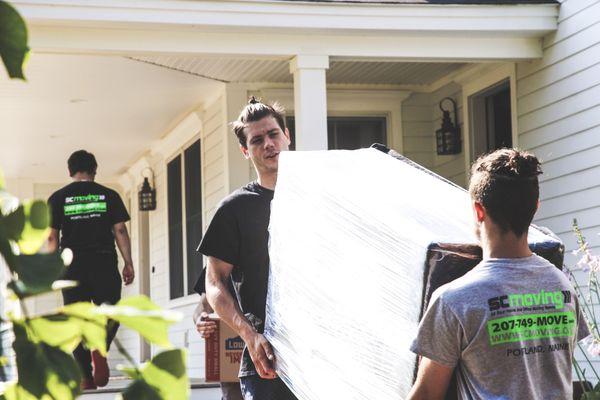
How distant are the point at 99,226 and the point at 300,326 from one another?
199 inches

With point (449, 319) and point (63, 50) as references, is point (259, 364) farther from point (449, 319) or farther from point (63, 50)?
point (63, 50)

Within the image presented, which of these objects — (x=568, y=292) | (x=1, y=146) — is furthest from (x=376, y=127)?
(x=568, y=292)

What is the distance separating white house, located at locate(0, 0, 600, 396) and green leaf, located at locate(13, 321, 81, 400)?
22.7 ft

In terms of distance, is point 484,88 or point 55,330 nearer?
point 55,330

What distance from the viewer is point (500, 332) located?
2.19 m

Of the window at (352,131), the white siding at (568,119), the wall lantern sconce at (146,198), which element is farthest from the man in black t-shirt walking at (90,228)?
the wall lantern sconce at (146,198)

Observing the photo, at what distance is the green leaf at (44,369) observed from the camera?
455mm

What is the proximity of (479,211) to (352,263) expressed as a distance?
41 centimetres

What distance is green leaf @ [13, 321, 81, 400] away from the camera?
0.45m

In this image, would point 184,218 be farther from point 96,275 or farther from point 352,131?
point 96,275

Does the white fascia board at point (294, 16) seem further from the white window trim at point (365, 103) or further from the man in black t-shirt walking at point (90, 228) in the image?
the white window trim at point (365, 103)

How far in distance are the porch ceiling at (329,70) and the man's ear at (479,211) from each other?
6.57 meters

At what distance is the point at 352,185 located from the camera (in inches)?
105

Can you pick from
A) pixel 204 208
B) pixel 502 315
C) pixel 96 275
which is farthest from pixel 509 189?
pixel 204 208
